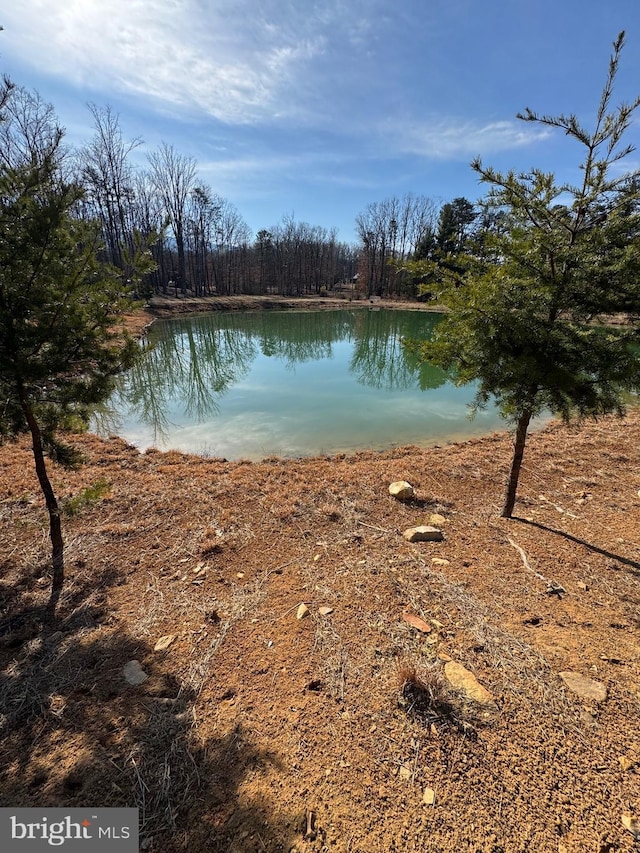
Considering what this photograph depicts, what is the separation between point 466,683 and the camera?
7.48 feet

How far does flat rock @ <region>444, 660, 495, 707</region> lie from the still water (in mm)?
3262

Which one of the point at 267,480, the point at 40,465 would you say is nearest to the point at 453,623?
the point at 267,480

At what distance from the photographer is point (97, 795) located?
1776 millimetres

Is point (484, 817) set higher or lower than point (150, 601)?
higher

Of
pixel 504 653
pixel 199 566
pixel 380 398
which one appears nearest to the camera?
pixel 504 653

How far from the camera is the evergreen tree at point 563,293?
2990 millimetres

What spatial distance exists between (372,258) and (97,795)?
56.0 metres

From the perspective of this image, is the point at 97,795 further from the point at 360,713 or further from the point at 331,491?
the point at 331,491

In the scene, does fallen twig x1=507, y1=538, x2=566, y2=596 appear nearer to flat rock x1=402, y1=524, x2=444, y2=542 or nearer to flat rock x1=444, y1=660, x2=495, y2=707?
flat rock x1=402, y1=524, x2=444, y2=542

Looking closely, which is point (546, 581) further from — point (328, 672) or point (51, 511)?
point (51, 511)

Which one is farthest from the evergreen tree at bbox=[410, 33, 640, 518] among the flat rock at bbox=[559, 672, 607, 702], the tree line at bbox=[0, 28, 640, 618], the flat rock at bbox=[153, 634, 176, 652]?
the flat rock at bbox=[153, 634, 176, 652]

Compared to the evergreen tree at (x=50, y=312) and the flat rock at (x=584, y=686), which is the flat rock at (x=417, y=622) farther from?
the evergreen tree at (x=50, y=312)

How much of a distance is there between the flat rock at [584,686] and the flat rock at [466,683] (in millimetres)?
533

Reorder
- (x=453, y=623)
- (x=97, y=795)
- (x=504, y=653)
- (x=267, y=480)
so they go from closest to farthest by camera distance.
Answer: (x=97, y=795), (x=504, y=653), (x=453, y=623), (x=267, y=480)
